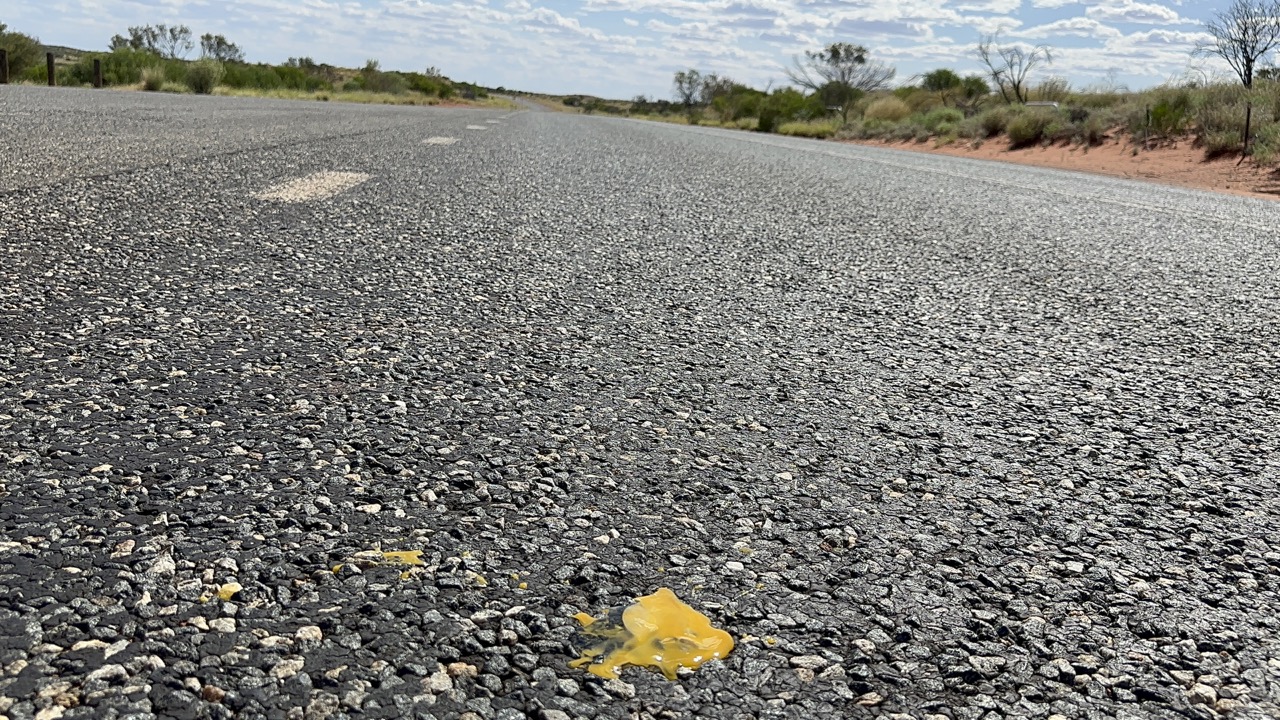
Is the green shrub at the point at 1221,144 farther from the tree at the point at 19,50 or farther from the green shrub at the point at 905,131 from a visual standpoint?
the tree at the point at 19,50

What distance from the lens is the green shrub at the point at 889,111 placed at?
34.2 m

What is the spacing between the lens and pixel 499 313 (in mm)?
2912

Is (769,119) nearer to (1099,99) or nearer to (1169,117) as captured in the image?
(1099,99)

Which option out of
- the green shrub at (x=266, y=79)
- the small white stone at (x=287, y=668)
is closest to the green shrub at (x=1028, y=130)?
the small white stone at (x=287, y=668)

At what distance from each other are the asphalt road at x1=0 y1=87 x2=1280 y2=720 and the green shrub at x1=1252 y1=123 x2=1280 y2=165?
12753 millimetres

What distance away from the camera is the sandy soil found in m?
13.1

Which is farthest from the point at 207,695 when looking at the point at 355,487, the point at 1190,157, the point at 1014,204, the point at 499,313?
the point at 1190,157

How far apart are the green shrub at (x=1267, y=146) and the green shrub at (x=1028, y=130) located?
6.27 metres

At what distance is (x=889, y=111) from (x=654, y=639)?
3608cm

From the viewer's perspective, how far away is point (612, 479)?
169cm

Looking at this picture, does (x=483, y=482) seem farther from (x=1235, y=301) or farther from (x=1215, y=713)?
(x=1235, y=301)

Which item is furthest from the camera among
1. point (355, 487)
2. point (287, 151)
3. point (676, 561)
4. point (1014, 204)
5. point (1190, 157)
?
point (1190, 157)

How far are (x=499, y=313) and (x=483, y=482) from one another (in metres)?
1.33

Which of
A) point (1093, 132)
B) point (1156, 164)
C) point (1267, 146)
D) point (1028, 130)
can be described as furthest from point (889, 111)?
point (1267, 146)
